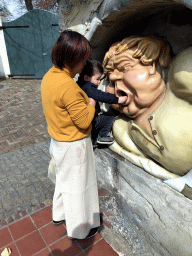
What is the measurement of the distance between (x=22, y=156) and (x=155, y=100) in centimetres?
292

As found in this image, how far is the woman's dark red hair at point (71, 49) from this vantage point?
155 cm

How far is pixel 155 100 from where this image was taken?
1.84m

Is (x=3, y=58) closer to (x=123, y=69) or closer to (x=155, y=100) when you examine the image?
(x=123, y=69)

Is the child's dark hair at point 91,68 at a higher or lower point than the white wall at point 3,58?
higher

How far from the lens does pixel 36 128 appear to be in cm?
516

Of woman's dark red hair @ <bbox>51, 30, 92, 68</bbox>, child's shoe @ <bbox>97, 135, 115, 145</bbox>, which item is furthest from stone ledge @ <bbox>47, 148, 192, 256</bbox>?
woman's dark red hair @ <bbox>51, 30, 92, 68</bbox>

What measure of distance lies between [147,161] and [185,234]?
66 cm

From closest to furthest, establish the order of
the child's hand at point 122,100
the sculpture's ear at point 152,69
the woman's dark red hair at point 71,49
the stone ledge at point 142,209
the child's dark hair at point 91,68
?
1. the woman's dark red hair at point 71,49
2. the stone ledge at point 142,209
3. the sculpture's ear at point 152,69
4. the child's hand at point 122,100
5. the child's dark hair at point 91,68

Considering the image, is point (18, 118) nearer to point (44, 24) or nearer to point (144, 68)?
point (144, 68)

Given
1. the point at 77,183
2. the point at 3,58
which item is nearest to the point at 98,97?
the point at 77,183

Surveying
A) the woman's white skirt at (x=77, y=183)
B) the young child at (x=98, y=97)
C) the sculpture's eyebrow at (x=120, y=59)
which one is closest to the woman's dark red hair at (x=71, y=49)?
the sculpture's eyebrow at (x=120, y=59)

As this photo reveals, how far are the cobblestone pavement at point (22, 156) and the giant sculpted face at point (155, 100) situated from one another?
5.38ft

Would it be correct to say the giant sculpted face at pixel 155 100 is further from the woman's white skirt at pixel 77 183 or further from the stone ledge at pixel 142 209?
the woman's white skirt at pixel 77 183

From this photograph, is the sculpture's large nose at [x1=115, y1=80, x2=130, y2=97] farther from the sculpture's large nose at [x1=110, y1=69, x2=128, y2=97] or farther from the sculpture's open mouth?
the sculpture's open mouth
